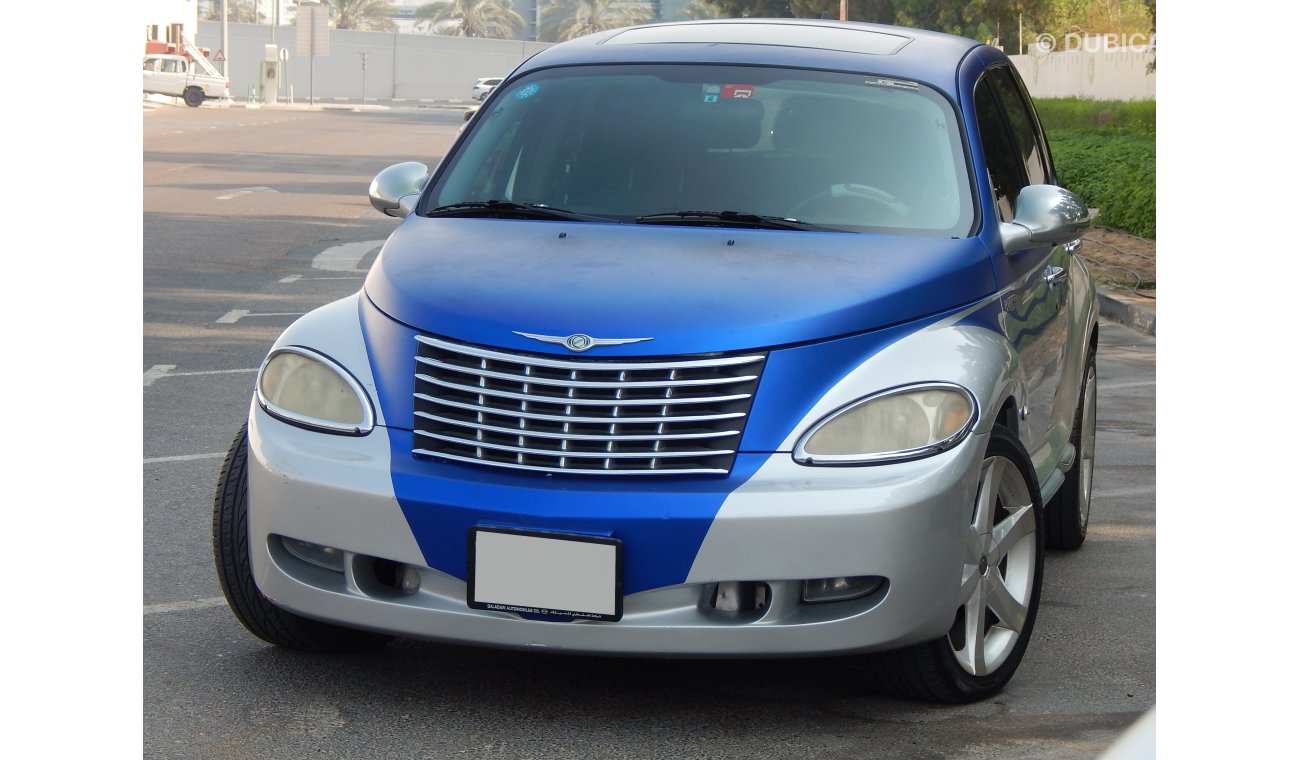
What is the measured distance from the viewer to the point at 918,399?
3652 mm

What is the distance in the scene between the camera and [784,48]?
5.00 meters

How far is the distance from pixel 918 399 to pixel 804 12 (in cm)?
5954

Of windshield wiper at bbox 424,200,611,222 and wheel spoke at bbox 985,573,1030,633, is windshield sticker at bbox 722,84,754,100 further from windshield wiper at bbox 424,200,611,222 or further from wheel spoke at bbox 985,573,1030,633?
wheel spoke at bbox 985,573,1030,633

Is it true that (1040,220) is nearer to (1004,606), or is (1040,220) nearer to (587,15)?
(1004,606)

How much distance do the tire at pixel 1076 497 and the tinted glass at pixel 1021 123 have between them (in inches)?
28.2

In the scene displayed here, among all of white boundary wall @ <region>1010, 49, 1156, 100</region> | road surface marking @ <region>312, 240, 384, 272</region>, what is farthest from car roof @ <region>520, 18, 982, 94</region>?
white boundary wall @ <region>1010, 49, 1156, 100</region>

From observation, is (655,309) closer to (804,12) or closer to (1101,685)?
(1101,685)

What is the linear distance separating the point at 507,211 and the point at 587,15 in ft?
301

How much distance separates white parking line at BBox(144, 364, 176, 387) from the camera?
8.44m

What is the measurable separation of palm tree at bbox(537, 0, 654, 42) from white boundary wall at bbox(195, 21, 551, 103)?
27.4 ft

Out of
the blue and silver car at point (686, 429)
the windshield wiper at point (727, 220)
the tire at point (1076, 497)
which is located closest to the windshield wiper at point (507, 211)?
the blue and silver car at point (686, 429)

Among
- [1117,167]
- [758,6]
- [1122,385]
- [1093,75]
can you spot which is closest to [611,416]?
[1122,385]

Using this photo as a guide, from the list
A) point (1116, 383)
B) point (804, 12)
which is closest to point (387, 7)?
point (804, 12)

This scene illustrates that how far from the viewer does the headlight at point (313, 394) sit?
3809mm
